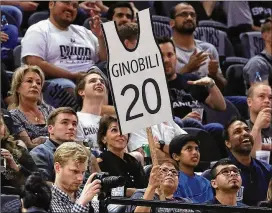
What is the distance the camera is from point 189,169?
8.78 m

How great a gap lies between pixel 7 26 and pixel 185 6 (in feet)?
6.63

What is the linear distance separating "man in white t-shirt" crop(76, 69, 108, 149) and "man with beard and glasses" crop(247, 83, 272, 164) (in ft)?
5.15

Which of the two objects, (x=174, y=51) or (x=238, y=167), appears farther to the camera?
(x=174, y=51)

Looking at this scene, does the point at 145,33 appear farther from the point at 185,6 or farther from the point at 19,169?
the point at 185,6

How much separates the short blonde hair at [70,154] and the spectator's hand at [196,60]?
12.2ft

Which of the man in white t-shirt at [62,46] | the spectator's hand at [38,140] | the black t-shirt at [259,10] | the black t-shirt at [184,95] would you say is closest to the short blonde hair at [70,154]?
the spectator's hand at [38,140]

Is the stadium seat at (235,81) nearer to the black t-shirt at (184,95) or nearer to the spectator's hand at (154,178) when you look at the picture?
the black t-shirt at (184,95)

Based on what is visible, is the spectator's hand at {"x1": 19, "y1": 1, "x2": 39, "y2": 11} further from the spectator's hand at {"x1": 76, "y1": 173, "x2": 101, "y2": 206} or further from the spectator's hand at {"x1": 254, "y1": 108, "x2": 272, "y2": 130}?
the spectator's hand at {"x1": 76, "y1": 173, "x2": 101, "y2": 206}

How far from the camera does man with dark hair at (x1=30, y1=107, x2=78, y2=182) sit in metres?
7.97

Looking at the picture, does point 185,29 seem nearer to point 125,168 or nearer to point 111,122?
point 111,122

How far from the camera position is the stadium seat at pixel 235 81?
37.6ft

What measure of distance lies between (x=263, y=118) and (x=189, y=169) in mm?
1533

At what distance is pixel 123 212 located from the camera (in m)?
7.49

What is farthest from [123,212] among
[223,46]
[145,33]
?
[223,46]
